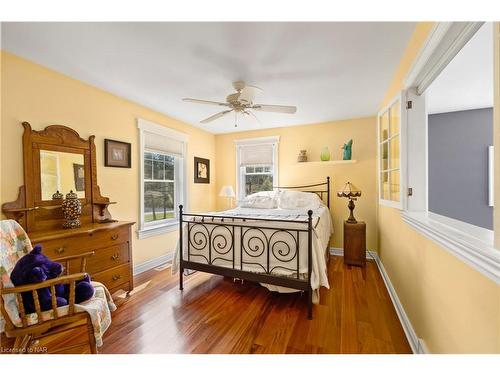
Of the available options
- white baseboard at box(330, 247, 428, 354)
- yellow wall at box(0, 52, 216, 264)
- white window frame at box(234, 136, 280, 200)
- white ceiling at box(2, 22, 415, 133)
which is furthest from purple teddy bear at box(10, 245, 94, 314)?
white window frame at box(234, 136, 280, 200)

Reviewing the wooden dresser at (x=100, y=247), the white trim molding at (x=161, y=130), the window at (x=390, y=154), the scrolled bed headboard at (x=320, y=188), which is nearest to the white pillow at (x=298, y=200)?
the scrolled bed headboard at (x=320, y=188)

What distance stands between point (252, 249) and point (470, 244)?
5.63 ft

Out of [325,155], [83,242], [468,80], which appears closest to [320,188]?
[325,155]

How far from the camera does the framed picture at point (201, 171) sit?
4.22 metres

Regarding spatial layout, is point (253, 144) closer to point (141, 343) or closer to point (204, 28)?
point (204, 28)

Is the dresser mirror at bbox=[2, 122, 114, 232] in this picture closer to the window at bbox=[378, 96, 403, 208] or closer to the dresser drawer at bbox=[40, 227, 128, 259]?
the dresser drawer at bbox=[40, 227, 128, 259]

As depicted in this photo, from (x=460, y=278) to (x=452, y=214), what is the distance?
313cm

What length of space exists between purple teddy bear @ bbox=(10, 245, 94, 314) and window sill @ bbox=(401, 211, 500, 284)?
2214 mm

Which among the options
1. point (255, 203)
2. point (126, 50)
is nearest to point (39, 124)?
point (126, 50)

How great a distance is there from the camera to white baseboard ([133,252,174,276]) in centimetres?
301

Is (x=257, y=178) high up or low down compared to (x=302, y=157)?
down

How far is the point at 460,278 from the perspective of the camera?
3.31 ft

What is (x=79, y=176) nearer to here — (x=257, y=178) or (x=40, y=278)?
(x=40, y=278)

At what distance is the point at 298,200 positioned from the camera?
3.63 m
